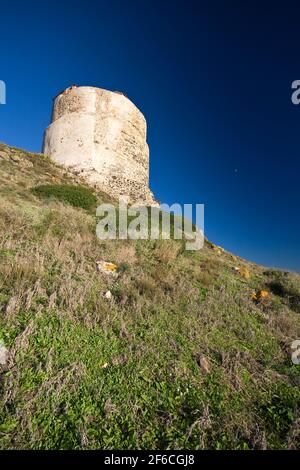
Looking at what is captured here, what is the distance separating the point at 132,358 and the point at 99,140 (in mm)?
19348

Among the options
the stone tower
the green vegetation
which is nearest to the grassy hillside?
the green vegetation

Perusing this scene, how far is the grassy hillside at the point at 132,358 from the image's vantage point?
7.80ft

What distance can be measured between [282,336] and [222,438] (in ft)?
9.56

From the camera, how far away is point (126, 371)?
303 cm

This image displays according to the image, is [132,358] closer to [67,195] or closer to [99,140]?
[67,195]

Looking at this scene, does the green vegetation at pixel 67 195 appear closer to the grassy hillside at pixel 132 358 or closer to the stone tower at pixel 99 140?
the grassy hillside at pixel 132 358

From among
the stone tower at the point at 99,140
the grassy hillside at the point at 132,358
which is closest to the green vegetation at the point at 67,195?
the grassy hillside at the point at 132,358

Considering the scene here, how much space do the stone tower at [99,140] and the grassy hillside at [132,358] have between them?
14500mm

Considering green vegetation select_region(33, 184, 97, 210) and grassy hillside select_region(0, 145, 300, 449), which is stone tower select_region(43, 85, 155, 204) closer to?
green vegetation select_region(33, 184, 97, 210)

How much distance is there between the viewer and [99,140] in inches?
787

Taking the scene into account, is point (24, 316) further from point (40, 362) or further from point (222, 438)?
point (222, 438)

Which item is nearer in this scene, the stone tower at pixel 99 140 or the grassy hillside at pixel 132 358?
the grassy hillside at pixel 132 358

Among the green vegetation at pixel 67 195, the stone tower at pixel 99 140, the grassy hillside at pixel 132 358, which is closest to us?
the grassy hillside at pixel 132 358

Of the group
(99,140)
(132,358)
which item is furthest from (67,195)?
(132,358)
